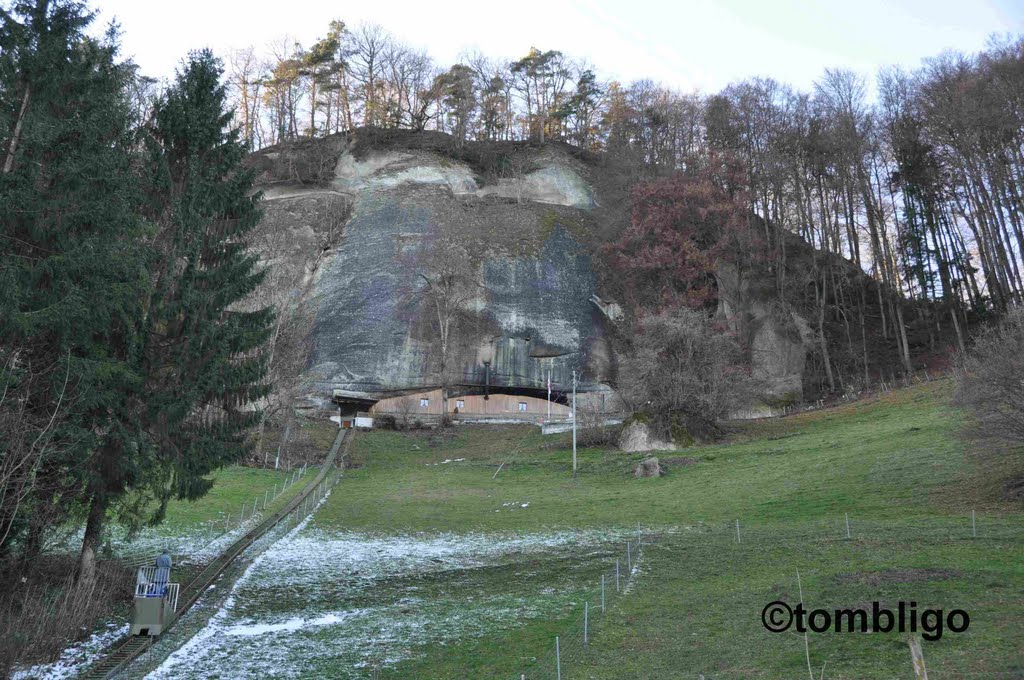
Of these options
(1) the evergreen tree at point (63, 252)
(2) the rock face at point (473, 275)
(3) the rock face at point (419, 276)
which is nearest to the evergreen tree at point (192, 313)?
(1) the evergreen tree at point (63, 252)

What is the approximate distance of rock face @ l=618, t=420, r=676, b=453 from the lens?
129 ft

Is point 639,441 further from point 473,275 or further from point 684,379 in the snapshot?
point 473,275

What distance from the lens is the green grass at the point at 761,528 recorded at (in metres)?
12.3

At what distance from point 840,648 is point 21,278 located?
16437 mm

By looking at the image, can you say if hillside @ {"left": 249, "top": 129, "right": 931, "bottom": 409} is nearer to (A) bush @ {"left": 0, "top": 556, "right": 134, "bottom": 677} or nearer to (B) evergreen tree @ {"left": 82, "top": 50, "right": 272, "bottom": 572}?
(B) evergreen tree @ {"left": 82, "top": 50, "right": 272, "bottom": 572}

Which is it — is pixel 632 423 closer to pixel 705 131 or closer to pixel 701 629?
pixel 701 629

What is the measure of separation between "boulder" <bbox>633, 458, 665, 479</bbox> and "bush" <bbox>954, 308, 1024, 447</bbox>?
13.9 meters

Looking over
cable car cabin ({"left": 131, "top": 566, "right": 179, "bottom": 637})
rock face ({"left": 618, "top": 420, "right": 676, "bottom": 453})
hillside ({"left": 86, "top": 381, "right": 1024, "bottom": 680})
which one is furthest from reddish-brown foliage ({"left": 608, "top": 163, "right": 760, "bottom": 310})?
cable car cabin ({"left": 131, "top": 566, "right": 179, "bottom": 637})

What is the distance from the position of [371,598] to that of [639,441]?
2350 cm

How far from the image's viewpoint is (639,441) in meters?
39.8

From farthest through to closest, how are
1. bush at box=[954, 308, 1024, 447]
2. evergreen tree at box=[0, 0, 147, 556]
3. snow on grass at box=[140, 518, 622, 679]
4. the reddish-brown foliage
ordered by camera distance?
the reddish-brown foliage → bush at box=[954, 308, 1024, 447] → evergreen tree at box=[0, 0, 147, 556] → snow on grass at box=[140, 518, 622, 679]

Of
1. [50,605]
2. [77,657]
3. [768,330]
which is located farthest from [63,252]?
[768,330]

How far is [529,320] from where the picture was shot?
58.8 metres

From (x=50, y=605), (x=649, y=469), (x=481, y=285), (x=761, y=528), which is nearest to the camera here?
(x=50, y=605)
